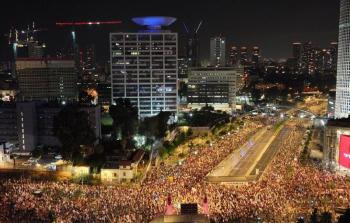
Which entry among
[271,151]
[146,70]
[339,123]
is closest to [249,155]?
[271,151]

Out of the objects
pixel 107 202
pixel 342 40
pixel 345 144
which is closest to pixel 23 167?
pixel 107 202

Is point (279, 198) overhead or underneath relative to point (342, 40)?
underneath

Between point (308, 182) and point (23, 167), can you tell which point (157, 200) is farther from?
point (23, 167)

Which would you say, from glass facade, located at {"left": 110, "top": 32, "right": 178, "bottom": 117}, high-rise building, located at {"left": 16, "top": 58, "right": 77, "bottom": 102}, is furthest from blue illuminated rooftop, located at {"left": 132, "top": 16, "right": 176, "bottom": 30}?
high-rise building, located at {"left": 16, "top": 58, "right": 77, "bottom": 102}

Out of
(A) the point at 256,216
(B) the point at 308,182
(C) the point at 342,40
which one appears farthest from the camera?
(C) the point at 342,40

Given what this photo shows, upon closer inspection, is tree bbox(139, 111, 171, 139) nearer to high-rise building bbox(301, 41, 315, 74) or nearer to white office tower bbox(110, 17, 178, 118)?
white office tower bbox(110, 17, 178, 118)

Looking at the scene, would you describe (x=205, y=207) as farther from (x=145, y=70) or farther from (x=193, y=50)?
(x=193, y=50)
